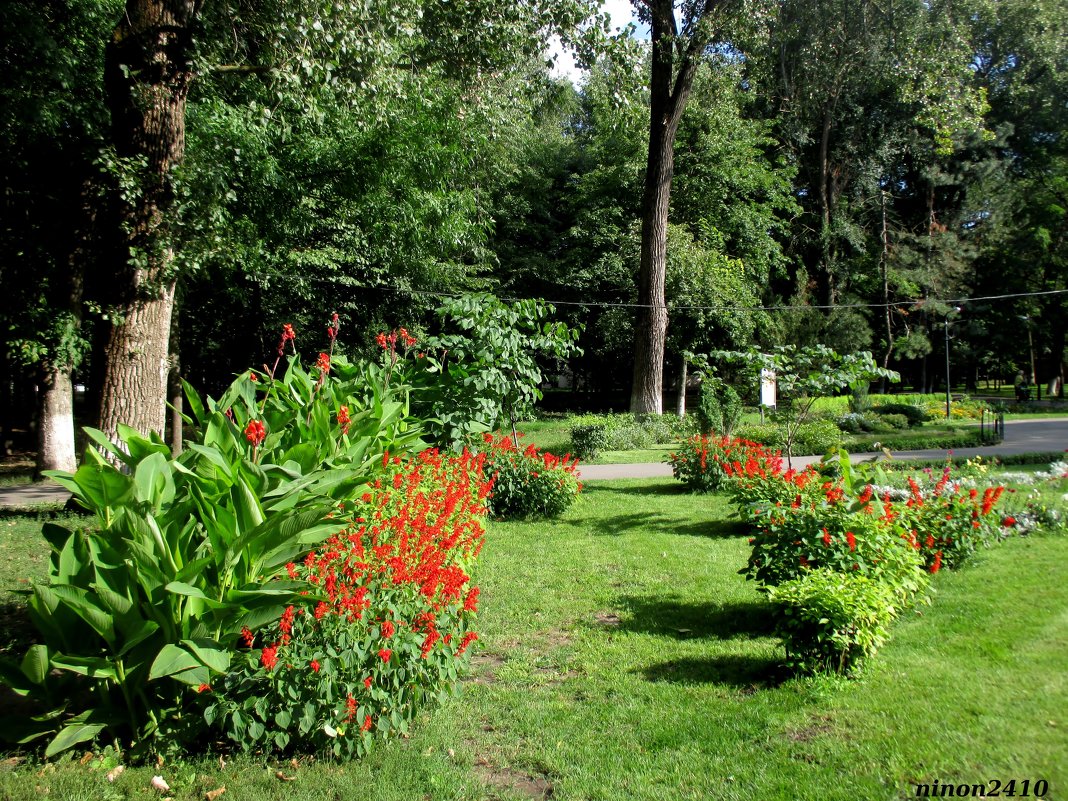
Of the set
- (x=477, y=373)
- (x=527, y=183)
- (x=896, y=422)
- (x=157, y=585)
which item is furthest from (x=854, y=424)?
(x=157, y=585)

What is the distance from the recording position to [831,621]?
13.2 ft

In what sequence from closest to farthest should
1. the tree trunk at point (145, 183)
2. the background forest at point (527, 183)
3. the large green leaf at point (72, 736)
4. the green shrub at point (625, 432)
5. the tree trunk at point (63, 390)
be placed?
the large green leaf at point (72, 736) → the tree trunk at point (145, 183) → the background forest at point (527, 183) → the tree trunk at point (63, 390) → the green shrub at point (625, 432)

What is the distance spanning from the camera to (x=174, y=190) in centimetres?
779

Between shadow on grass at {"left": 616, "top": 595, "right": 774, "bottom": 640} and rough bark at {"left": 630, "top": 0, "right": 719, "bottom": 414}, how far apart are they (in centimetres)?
1457

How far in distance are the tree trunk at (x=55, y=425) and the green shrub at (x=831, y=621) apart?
13.0 meters

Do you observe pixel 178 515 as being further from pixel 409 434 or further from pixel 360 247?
pixel 360 247

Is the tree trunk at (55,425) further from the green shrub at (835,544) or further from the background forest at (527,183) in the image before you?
the green shrub at (835,544)

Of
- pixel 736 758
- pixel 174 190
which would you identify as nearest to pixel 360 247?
pixel 174 190

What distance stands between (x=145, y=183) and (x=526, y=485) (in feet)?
17.1

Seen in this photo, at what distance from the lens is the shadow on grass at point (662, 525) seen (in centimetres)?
877

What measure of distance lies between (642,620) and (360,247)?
14178 millimetres

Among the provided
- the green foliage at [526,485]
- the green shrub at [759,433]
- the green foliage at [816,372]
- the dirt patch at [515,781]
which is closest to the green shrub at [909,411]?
→ the green shrub at [759,433]

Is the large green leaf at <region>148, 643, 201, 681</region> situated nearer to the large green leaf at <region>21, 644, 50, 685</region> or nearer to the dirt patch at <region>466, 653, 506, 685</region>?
the large green leaf at <region>21, 644, 50, 685</region>

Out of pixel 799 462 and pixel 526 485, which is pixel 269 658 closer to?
pixel 526 485
